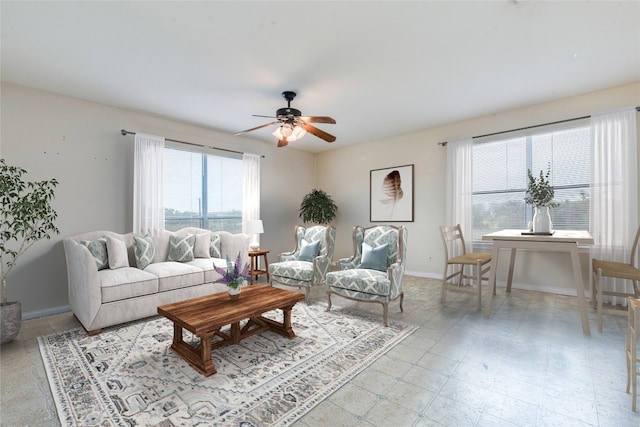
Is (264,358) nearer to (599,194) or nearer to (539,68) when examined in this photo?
(539,68)

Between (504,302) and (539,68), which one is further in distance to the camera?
(504,302)

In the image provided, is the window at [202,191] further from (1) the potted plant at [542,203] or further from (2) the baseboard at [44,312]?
(1) the potted plant at [542,203]

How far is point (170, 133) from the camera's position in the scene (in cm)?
444

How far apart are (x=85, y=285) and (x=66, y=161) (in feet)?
5.78

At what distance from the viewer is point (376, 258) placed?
3.45 m

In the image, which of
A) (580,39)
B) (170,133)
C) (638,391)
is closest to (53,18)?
(170,133)

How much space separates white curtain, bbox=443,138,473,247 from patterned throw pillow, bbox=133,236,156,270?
4.45 m

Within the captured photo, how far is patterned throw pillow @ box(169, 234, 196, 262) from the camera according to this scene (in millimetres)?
3928

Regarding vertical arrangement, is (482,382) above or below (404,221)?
below

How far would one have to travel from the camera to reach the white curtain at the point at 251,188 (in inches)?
207

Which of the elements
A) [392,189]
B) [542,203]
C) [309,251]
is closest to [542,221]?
[542,203]

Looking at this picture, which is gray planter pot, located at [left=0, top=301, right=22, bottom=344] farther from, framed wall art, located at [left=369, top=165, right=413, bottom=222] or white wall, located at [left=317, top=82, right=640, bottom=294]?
framed wall art, located at [left=369, top=165, right=413, bottom=222]

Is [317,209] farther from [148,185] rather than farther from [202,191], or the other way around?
[148,185]

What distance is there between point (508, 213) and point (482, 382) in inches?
123
